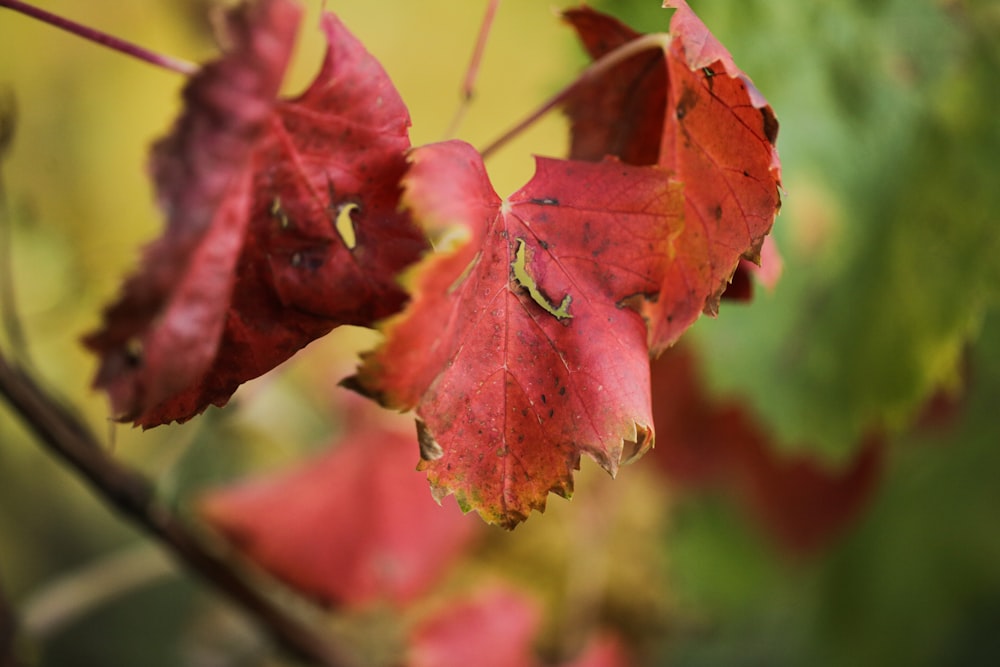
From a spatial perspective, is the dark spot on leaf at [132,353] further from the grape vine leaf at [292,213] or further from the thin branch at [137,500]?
the thin branch at [137,500]

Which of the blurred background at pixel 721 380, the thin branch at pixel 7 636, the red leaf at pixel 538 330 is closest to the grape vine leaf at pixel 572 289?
the red leaf at pixel 538 330

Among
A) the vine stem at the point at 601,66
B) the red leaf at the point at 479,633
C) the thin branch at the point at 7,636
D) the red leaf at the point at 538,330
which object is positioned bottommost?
the red leaf at the point at 479,633

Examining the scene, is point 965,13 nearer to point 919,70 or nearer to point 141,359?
point 919,70

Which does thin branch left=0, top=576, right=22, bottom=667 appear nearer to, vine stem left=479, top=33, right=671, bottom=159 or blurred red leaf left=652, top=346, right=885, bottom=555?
vine stem left=479, top=33, right=671, bottom=159

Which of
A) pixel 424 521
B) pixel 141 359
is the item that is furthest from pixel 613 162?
pixel 424 521

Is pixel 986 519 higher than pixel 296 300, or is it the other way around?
pixel 296 300

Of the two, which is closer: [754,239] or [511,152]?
[754,239]

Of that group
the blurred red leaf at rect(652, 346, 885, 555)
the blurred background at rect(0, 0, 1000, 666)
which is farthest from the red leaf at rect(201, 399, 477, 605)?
the blurred red leaf at rect(652, 346, 885, 555)
